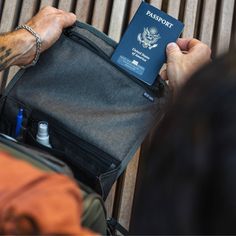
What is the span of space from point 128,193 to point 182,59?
53 centimetres

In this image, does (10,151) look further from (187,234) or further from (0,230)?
(187,234)

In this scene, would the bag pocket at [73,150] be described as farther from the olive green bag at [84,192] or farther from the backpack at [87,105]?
the olive green bag at [84,192]

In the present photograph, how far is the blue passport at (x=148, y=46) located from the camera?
32.7 inches

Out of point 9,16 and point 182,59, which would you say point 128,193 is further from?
point 9,16

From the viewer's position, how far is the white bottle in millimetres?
816

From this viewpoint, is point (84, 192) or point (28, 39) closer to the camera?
point (84, 192)

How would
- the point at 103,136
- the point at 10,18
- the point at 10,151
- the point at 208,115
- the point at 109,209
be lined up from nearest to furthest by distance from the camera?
the point at 208,115 < the point at 10,151 < the point at 103,136 < the point at 109,209 < the point at 10,18

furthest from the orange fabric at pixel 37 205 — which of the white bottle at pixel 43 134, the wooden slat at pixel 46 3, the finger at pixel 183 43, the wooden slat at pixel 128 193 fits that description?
the wooden slat at pixel 46 3

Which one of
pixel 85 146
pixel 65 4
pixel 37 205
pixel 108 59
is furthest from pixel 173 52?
pixel 65 4

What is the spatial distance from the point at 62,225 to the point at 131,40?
1.75 feet

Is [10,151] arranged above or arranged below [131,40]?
below

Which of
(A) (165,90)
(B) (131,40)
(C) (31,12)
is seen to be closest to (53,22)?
(B) (131,40)

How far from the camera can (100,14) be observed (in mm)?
1309

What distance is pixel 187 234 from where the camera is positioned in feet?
1.12
